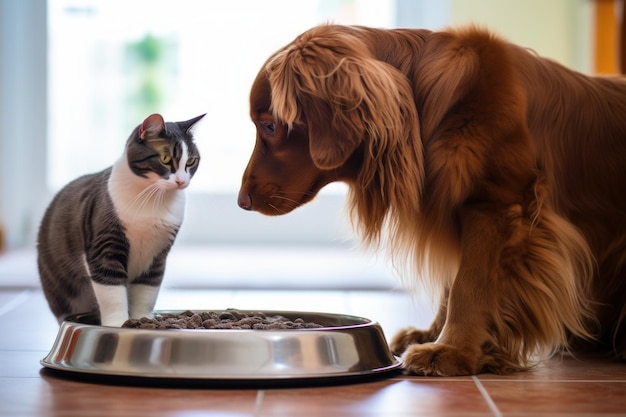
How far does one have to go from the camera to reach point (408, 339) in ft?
6.98

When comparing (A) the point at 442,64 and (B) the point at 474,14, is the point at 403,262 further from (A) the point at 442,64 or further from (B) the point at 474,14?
(B) the point at 474,14

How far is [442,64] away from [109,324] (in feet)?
2.80

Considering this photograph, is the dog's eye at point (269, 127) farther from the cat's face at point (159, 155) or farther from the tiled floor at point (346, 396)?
the tiled floor at point (346, 396)

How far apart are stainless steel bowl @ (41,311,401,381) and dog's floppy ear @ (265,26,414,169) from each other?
1.22 feet

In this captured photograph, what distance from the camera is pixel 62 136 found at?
5.24 meters

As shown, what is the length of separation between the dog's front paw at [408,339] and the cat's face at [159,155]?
60 cm

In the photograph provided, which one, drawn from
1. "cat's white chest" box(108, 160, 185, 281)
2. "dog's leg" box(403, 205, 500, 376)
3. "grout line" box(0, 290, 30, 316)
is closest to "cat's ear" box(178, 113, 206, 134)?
"cat's white chest" box(108, 160, 185, 281)

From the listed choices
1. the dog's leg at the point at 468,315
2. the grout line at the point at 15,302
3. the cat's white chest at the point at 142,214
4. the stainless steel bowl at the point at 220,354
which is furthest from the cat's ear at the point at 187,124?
the grout line at the point at 15,302

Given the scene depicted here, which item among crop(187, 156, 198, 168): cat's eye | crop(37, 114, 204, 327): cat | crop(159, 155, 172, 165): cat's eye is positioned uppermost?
crop(159, 155, 172, 165): cat's eye

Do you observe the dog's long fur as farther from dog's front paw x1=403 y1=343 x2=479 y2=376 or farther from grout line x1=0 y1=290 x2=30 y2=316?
grout line x1=0 y1=290 x2=30 y2=316

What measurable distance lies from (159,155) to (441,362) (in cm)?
71

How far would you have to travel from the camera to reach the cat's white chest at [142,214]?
75.8 inches

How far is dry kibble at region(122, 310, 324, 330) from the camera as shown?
1.77 meters

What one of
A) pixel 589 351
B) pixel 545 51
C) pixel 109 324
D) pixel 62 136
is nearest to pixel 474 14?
pixel 545 51
